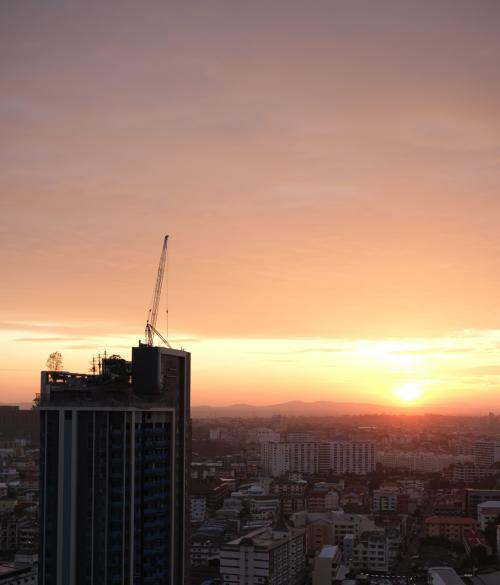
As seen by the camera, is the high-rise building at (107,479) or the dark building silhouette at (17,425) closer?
the high-rise building at (107,479)

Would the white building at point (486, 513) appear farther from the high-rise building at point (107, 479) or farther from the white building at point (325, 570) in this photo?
the high-rise building at point (107, 479)

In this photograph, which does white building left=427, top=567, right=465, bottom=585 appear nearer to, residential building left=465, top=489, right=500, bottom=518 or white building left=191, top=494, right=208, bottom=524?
white building left=191, top=494, right=208, bottom=524

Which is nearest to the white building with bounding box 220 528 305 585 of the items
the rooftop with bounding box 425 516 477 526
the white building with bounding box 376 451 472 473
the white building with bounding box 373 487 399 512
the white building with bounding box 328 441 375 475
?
the rooftop with bounding box 425 516 477 526

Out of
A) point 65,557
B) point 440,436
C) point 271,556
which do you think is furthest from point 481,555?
point 440,436

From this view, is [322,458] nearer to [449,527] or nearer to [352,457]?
[352,457]

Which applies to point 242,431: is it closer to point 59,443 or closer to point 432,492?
point 432,492

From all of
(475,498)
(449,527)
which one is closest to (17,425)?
(475,498)

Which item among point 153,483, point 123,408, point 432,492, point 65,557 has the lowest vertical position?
point 432,492

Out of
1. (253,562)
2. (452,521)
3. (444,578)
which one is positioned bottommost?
(452,521)

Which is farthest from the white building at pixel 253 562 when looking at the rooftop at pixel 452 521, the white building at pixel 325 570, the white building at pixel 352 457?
the white building at pixel 352 457
